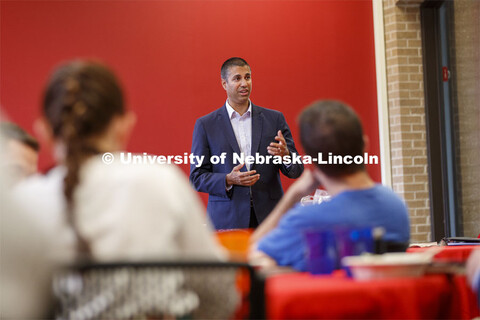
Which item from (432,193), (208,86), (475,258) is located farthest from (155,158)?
(475,258)

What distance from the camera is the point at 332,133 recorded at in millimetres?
1843

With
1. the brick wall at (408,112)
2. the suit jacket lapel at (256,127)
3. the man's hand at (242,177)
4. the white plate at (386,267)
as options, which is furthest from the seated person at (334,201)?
the brick wall at (408,112)

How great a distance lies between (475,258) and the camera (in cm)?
155

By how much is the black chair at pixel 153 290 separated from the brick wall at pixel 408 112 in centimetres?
509

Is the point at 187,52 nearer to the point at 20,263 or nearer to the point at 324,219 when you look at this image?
the point at 324,219

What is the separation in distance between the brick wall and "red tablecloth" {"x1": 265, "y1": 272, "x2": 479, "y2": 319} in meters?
4.80

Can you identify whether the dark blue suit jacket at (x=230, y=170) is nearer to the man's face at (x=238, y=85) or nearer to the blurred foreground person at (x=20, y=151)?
the man's face at (x=238, y=85)

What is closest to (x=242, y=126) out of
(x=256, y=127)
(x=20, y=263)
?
(x=256, y=127)

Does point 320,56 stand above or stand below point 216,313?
above

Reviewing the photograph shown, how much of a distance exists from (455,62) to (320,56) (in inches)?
49.2

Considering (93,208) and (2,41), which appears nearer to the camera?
(93,208)

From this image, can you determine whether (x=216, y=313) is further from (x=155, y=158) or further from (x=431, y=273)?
(x=155, y=158)

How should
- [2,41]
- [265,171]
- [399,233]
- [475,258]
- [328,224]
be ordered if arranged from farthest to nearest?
[2,41] < [265,171] < [399,233] < [328,224] < [475,258]

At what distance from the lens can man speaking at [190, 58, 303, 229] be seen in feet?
14.4
